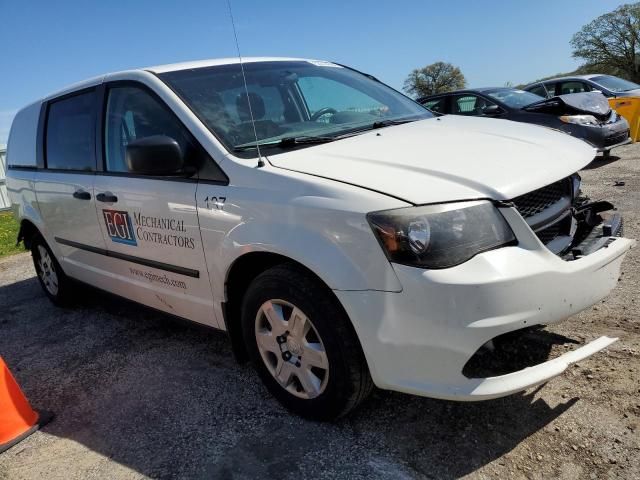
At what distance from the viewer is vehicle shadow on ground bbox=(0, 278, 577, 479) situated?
7.34 ft

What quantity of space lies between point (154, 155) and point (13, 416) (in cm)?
164

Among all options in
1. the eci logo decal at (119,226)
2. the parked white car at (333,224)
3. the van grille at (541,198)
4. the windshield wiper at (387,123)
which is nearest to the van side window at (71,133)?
the parked white car at (333,224)

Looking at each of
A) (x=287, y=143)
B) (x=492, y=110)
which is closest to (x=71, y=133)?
(x=287, y=143)

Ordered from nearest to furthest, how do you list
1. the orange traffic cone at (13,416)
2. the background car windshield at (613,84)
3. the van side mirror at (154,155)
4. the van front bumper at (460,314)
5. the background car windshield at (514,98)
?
the van front bumper at (460,314) → the van side mirror at (154,155) → the orange traffic cone at (13,416) → the background car windshield at (514,98) → the background car windshield at (613,84)

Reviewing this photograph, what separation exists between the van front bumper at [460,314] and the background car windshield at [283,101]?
3.90ft

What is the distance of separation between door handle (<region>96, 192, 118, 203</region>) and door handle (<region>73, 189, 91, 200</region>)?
0.54ft

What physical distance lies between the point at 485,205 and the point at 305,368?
112 cm

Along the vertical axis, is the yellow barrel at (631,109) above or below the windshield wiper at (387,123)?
below

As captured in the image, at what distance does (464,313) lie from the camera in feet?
6.24

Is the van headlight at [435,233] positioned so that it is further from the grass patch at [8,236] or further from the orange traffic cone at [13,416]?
the grass patch at [8,236]

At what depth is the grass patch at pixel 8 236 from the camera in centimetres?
875

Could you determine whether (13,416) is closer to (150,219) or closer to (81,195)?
(150,219)

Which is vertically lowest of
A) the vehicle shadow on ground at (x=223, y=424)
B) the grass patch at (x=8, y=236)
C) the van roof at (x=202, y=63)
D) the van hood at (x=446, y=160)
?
the grass patch at (x=8, y=236)

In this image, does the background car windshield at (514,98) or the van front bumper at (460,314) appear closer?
the van front bumper at (460,314)
